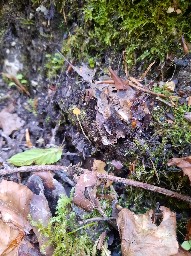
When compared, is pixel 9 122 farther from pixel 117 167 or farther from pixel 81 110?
pixel 117 167

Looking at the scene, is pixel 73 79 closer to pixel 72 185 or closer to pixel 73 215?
pixel 72 185

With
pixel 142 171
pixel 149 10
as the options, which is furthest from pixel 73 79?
pixel 142 171

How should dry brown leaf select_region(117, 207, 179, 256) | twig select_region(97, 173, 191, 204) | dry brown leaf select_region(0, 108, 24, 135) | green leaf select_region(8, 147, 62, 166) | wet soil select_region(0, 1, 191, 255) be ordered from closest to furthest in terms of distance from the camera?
dry brown leaf select_region(117, 207, 179, 256) < twig select_region(97, 173, 191, 204) < wet soil select_region(0, 1, 191, 255) < green leaf select_region(8, 147, 62, 166) < dry brown leaf select_region(0, 108, 24, 135)

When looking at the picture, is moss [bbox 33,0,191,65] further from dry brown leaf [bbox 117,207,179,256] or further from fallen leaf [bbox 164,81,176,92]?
dry brown leaf [bbox 117,207,179,256]

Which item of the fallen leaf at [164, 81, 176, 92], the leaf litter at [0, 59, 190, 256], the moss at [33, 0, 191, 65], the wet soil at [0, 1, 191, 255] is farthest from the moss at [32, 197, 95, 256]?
the moss at [33, 0, 191, 65]

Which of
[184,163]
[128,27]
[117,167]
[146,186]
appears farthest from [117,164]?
[128,27]
